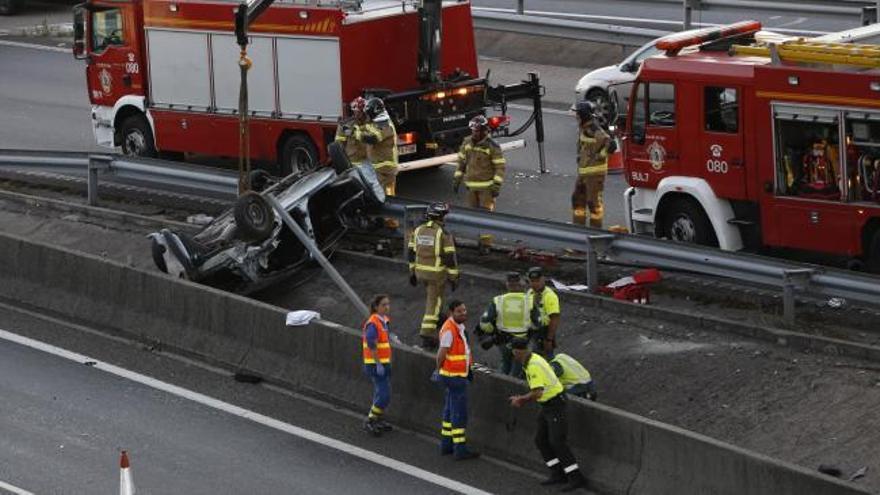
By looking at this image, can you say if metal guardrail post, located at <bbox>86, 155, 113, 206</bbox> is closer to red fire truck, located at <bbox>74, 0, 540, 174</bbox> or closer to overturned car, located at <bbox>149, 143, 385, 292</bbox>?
red fire truck, located at <bbox>74, 0, 540, 174</bbox>

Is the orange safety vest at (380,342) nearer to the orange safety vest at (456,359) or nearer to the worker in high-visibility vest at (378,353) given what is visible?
the worker in high-visibility vest at (378,353)

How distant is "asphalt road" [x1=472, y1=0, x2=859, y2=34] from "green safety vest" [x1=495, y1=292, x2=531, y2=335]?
16.7m

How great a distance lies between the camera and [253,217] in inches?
790

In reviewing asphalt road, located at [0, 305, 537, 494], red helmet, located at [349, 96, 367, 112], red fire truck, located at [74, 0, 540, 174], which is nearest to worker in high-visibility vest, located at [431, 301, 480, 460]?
Result: asphalt road, located at [0, 305, 537, 494]

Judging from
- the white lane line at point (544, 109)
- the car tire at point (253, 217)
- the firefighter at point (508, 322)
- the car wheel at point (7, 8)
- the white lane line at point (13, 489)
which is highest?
the car wheel at point (7, 8)

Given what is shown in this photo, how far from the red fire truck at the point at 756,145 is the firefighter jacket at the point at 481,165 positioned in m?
1.43

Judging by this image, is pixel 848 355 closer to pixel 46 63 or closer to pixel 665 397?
pixel 665 397

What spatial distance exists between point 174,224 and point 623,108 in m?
7.70

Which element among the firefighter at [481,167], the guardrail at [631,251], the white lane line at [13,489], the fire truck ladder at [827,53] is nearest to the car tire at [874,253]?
the guardrail at [631,251]

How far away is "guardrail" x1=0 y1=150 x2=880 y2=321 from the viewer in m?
16.8

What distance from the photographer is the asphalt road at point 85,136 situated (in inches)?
967

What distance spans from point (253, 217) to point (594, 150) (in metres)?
3.91

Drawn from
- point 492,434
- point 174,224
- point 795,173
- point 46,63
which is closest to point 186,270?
point 174,224

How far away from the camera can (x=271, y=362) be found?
18422 mm
